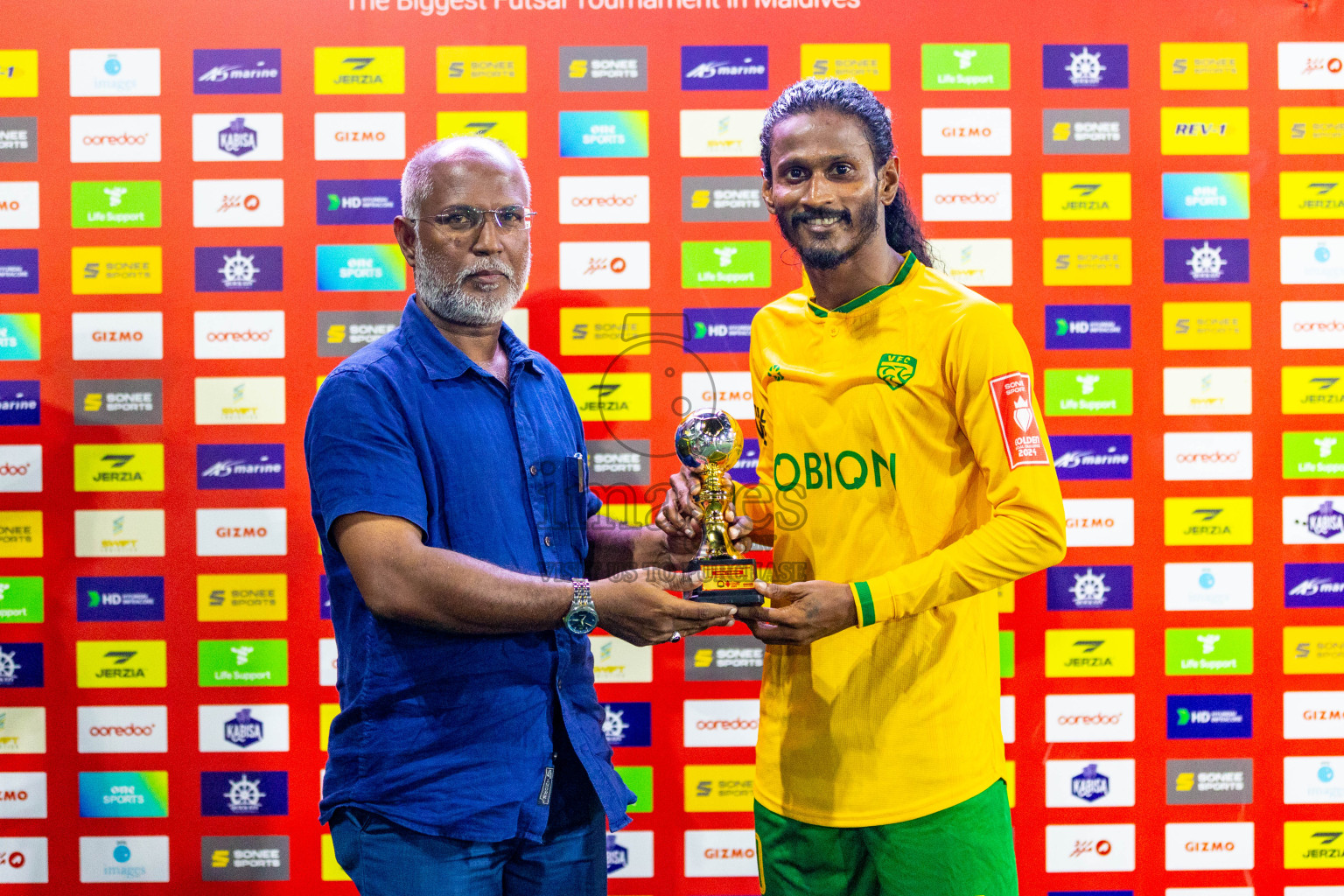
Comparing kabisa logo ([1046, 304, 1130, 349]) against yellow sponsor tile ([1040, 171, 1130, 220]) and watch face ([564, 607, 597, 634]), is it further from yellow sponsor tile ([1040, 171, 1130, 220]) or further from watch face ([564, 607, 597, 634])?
watch face ([564, 607, 597, 634])

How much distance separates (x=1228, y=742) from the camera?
2746 millimetres

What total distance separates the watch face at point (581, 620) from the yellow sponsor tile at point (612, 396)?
1106 millimetres

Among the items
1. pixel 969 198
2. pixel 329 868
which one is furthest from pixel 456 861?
pixel 969 198

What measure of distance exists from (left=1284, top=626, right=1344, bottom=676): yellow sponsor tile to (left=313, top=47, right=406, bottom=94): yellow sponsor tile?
3.23m

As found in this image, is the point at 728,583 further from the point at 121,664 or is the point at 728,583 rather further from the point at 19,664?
the point at 19,664

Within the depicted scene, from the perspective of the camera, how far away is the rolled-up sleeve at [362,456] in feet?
5.30

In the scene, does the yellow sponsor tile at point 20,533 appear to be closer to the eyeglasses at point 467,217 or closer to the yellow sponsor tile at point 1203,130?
the eyeglasses at point 467,217

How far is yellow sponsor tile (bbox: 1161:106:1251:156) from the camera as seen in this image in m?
2.71

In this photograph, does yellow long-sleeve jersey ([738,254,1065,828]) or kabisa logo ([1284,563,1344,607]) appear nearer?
yellow long-sleeve jersey ([738,254,1065,828])

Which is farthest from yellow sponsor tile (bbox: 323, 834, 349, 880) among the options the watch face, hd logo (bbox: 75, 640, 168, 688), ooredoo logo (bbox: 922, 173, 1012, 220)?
ooredoo logo (bbox: 922, 173, 1012, 220)

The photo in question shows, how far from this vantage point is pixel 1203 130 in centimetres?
272

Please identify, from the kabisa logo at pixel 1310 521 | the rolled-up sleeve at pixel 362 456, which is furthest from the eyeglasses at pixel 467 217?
the kabisa logo at pixel 1310 521

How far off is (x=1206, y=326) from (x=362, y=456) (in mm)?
2512

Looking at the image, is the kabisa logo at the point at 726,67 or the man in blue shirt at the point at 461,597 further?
the kabisa logo at the point at 726,67
